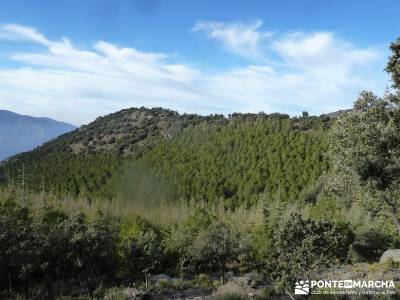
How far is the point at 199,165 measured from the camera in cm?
11050

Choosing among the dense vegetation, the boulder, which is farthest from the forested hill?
the boulder

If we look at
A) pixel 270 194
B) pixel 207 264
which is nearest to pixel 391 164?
pixel 207 264

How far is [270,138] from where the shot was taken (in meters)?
116

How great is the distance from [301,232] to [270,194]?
7506 centimetres

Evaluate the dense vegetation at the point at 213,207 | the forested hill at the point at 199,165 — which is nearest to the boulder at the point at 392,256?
the dense vegetation at the point at 213,207

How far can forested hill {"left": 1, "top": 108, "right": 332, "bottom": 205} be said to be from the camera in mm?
96625

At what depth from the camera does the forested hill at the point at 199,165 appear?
96625mm

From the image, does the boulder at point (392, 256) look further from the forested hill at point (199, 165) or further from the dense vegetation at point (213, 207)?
the forested hill at point (199, 165)

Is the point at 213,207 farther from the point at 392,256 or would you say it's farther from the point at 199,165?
the point at 392,256
